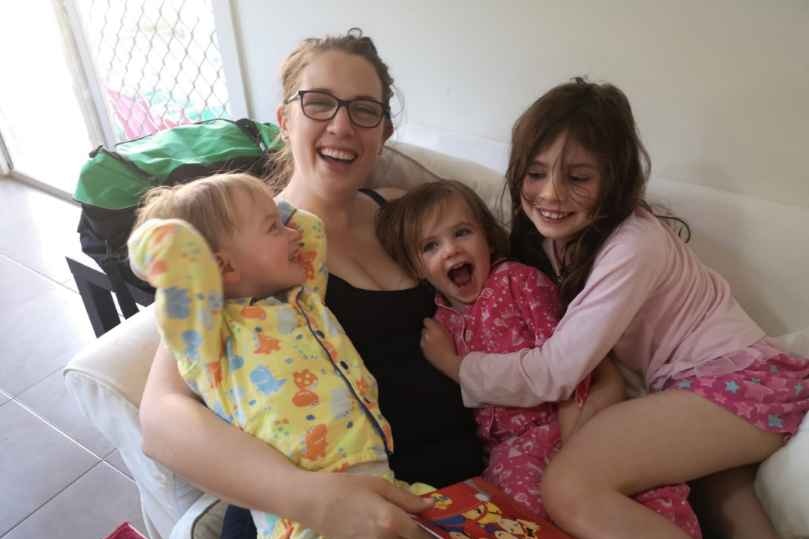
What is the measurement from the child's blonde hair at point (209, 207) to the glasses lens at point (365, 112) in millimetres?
337

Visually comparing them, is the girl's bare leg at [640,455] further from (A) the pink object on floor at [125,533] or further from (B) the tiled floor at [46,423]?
(B) the tiled floor at [46,423]

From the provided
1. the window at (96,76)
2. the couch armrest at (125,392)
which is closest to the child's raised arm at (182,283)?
the couch armrest at (125,392)

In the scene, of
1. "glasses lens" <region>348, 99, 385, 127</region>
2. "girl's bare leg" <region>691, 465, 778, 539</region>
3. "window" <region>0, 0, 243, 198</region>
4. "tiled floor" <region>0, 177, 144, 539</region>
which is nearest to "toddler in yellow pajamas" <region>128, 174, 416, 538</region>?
"glasses lens" <region>348, 99, 385, 127</region>

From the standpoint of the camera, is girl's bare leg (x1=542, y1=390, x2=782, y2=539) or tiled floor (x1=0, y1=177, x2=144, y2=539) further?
tiled floor (x1=0, y1=177, x2=144, y2=539)

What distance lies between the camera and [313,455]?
3.02 feet

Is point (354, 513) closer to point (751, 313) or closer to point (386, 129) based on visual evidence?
point (386, 129)

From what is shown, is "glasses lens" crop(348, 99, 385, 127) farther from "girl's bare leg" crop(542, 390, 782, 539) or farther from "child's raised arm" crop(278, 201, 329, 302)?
"girl's bare leg" crop(542, 390, 782, 539)

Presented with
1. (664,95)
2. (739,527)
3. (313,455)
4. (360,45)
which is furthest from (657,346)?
(360,45)

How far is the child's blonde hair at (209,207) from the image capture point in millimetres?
979

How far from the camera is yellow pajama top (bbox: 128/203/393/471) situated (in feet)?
2.89

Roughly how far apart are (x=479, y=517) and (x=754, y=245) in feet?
2.75

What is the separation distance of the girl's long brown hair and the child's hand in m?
0.29

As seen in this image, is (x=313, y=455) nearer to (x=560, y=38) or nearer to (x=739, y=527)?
(x=739, y=527)

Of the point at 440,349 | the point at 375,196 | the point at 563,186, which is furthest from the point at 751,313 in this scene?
the point at 375,196
